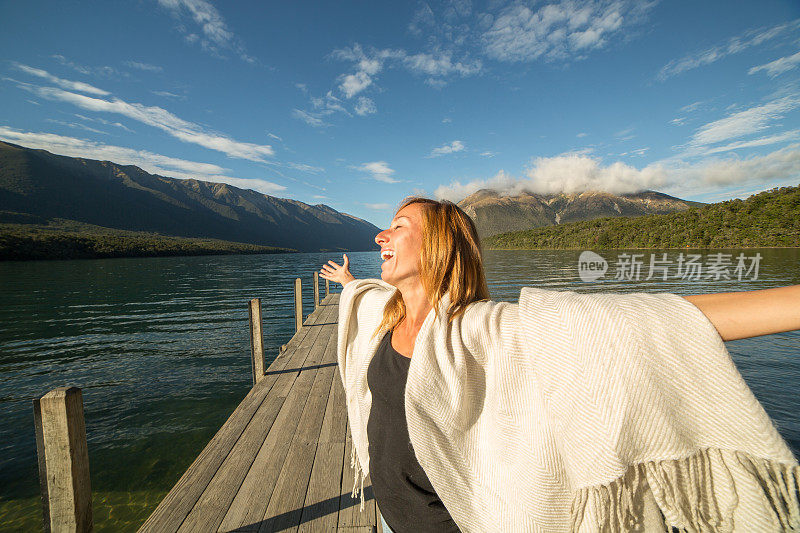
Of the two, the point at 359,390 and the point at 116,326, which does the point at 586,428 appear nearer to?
the point at 359,390

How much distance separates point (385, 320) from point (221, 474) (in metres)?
2.89

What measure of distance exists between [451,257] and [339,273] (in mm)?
1198

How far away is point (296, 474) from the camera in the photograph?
332 centimetres

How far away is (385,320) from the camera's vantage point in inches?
67.1

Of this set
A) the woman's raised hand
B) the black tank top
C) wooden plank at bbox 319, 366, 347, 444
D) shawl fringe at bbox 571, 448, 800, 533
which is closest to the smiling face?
the black tank top

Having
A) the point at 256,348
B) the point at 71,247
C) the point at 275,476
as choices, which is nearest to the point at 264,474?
the point at 275,476

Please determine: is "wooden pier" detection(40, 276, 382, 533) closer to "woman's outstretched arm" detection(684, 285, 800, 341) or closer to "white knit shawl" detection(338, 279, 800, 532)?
"white knit shawl" detection(338, 279, 800, 532)

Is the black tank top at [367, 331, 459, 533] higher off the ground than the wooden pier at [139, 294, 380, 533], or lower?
higher

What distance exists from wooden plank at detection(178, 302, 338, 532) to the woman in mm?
2682

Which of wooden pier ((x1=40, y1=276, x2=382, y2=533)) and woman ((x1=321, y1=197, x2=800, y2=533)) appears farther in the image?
wooden pier ((x1=40, y1=276, x2=382, y2=533))

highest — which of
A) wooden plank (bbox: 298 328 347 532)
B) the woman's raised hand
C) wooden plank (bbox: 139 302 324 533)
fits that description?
the woman's raised hand

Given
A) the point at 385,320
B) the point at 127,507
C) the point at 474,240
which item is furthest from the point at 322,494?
the point at 127,507

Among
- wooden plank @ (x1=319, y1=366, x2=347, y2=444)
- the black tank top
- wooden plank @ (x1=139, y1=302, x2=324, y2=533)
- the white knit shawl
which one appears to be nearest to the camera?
the white knit shawl

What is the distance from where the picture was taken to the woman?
742 millimetres
